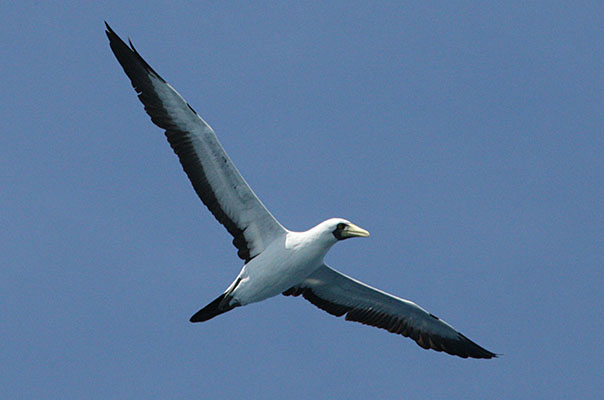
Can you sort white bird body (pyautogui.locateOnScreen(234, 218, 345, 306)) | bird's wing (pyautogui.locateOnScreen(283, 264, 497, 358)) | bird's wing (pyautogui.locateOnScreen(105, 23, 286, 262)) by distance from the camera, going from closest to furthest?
bird's wing (pyautogui.locateOnScreen(105, 23, 286, 262)) → white bird body (pyautogui.locateOnScreen(234, 218, 345, 306)) → bird's wing (pyautogui.locateOnScreen(283, 264, 497, 358))

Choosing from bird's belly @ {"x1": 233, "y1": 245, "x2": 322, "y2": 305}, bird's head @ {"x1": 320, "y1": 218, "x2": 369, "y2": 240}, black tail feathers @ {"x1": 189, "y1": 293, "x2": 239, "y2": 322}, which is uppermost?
bird's head @ {"x1": 320, "y1": 218, "x2": 369, "y2": 240}

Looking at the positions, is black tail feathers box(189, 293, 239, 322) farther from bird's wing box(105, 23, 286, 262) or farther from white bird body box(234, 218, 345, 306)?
bird's wing box(105, 23, 286, 262)

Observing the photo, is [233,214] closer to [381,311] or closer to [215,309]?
[215,309]

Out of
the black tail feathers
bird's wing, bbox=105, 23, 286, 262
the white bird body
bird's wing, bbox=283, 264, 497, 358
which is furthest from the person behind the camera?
bird's wing, bbox=283, 264, 497, 358

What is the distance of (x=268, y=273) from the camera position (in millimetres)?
25359

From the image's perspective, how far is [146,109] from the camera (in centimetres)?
2492

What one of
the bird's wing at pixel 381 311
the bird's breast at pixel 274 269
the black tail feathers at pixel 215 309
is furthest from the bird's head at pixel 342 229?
the black tail feathers at pixel 215 309

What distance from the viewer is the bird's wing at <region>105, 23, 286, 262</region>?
24.9 m

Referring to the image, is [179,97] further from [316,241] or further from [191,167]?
[316,241]

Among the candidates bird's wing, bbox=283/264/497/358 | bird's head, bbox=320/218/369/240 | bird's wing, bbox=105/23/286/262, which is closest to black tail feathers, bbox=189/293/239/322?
bird's wing, bbox=105/23/286/262

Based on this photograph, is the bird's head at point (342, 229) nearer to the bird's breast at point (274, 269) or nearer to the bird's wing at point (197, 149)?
the bird's breast at point (274, 269)

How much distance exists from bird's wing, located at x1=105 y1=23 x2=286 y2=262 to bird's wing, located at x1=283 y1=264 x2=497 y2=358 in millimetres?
2538

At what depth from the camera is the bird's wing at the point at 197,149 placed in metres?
24.9

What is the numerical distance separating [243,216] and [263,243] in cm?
85
